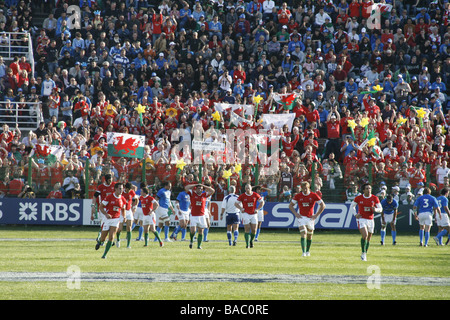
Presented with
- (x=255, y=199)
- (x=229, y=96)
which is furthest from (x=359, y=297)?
(x=229, y=96)

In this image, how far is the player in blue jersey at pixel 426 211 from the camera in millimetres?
23984

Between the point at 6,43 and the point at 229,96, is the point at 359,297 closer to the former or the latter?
the point at 229,96

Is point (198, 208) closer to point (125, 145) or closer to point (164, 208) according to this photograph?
point (164, 208)

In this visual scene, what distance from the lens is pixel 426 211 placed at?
2433 cm

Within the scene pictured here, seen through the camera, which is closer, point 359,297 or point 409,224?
point 359,297

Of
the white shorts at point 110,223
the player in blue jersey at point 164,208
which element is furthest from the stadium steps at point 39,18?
the white shorts at point 110,223

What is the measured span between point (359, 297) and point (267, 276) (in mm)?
2965

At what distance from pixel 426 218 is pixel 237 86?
10429 millimetres

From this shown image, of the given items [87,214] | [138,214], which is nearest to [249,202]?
[138,214]

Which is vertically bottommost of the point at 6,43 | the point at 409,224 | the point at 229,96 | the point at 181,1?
the point at 409,224

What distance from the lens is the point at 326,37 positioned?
34.4 meters

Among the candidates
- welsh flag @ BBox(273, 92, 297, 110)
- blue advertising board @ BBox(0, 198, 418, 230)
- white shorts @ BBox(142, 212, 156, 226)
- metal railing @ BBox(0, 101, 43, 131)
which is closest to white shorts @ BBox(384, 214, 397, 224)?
blue advertising board @ BBox(0, 198, 418, 230)

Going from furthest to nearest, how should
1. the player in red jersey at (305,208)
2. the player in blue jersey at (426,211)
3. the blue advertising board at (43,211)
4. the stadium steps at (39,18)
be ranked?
the stadium steps at (39,18) → the blue advertising board at (43,211) → the player in blue jersey at (426,211) → the player in red jersey at (305,208)

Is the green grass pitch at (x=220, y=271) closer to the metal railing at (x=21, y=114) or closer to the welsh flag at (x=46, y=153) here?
the welsh flag at (x=46, y=153)
